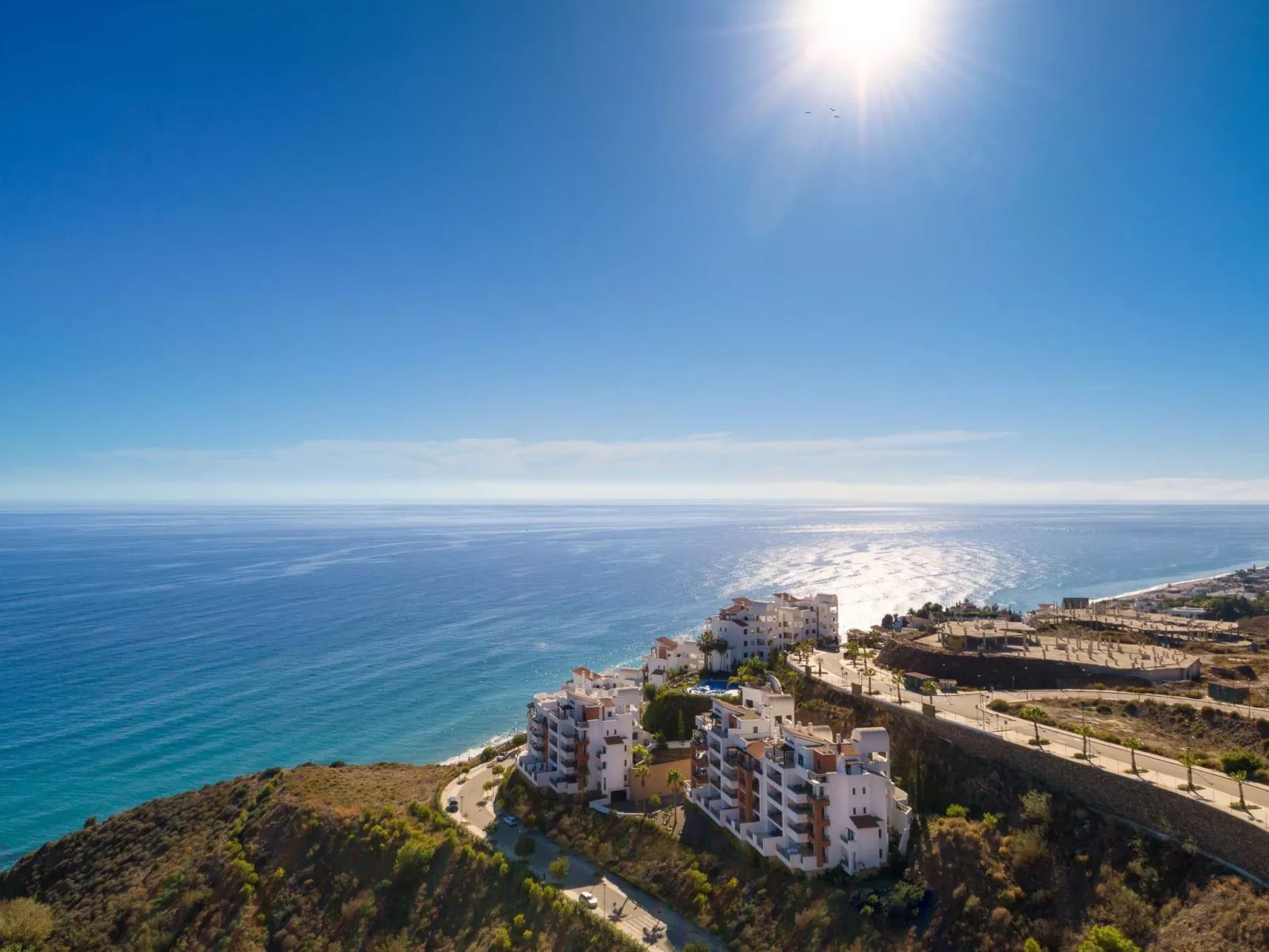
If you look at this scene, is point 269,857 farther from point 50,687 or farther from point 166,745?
point 50,687

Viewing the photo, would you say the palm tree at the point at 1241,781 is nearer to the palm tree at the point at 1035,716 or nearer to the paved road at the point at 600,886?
the palm tree at the point at 1035,716

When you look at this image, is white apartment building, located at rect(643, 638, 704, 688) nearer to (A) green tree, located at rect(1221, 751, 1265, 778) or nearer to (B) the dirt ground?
(B) the dirt ground

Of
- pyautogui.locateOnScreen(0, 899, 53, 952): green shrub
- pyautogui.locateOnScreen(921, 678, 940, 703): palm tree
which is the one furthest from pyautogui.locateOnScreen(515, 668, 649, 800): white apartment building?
pyautogui.locateOnScreen(0, 899, 53, 952): green shrub

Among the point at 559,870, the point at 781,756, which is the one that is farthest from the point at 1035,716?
the point at 559,870

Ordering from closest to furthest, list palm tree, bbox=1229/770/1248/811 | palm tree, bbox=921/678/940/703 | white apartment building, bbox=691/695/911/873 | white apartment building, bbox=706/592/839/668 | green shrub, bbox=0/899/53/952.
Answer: palm tree, bbox=1229/770/1248/811
white apartment building, bbox=691/695/911/873
green shrub, bbox=0/899/53/952
palm tree, bbox=921/678/940/703
white apartment building, bbox=706/592/839/668

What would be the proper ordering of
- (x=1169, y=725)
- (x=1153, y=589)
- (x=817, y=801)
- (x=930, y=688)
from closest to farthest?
(x=817, y=801), (x=1169, y=725), (x=930, y=688), (x=1153, y=589)

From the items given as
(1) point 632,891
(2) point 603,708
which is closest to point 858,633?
(2) point 603,708

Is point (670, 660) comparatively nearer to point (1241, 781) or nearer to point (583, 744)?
point (583, 744)
